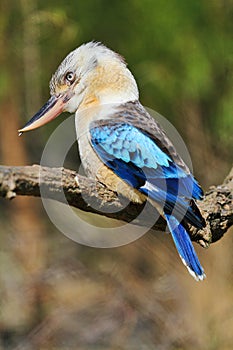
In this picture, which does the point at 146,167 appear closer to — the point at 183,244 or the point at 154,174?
the point at 154,174

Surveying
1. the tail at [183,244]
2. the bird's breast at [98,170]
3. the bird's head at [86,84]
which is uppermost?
the bird's head at [86,84]

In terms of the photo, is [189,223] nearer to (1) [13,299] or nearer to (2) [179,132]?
(2) [179,132]


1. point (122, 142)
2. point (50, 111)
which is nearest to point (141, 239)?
point (50, 111)

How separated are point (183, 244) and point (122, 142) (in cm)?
43

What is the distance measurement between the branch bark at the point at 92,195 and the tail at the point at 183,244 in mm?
53

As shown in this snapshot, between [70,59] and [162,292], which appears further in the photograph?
[162,292]

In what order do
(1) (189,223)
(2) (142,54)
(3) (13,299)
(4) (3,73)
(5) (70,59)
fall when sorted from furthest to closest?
(4) (3,73)
(2) (142,54)
(3) (13,299)
(5) (70,59)
(1) (189,223)

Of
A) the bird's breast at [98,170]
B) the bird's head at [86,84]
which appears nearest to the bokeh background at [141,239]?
the bird's head at [86,84]

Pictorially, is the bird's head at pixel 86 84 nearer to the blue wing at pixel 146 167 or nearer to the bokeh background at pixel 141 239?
the blue wing at pixel 146 167

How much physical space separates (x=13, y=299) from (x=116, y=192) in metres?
2.17

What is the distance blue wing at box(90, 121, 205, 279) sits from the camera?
2.40 meters

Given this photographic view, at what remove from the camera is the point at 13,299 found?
4.39 m

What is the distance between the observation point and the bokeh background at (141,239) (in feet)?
13.2

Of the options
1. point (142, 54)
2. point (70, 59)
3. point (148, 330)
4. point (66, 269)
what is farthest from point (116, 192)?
point (142, 54)
